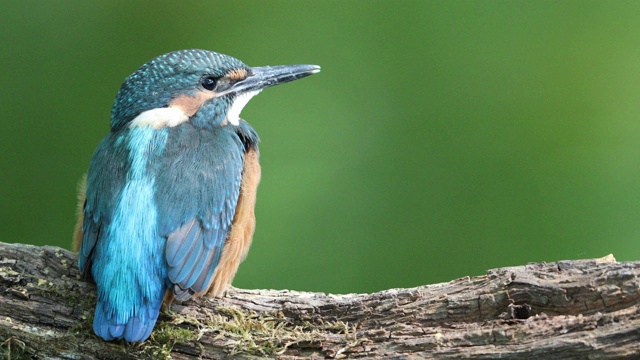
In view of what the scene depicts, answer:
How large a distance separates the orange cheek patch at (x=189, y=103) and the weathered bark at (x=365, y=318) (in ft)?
2.39

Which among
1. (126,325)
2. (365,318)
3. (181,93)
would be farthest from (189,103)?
(365,318)

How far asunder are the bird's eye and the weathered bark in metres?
0.88

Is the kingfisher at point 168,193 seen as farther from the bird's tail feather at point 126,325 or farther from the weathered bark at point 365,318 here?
the weathered bark at point 365,318

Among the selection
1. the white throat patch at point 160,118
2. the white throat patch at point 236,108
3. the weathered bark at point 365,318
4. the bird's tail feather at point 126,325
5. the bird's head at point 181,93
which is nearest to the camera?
the weathered bark at point 365,318

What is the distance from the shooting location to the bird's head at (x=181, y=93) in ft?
10.8

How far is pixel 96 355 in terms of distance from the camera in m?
2.75

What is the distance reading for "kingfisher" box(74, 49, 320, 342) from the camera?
273 centimetres

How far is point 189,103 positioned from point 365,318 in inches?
46.7

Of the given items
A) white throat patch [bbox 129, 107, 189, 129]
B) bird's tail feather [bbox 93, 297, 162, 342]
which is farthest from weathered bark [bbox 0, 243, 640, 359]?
white throat patch [bbox 129, 107, 189, 129]

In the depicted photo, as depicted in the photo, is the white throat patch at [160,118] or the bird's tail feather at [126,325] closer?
the bird's tail feather at [126,325]

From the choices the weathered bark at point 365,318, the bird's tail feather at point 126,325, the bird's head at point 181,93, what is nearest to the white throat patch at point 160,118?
the bird's head at point 181,93

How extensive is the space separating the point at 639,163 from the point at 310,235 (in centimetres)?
185

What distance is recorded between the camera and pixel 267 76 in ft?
12.0

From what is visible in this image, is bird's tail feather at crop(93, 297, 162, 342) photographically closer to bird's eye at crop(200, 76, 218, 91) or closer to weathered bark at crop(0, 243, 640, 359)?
weathered bark at crop(0, 243, 640, 359)
